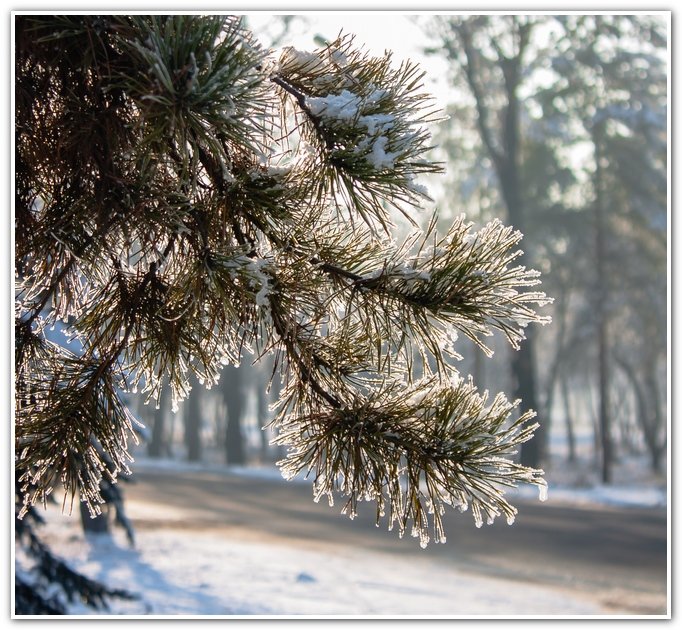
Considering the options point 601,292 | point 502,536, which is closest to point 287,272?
point 502,536

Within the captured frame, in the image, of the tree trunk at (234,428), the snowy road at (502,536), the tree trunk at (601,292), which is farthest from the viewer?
the tree trunk at (234,428)

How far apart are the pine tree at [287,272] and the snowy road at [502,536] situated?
5.45 metres

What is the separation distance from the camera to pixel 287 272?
2.26 m

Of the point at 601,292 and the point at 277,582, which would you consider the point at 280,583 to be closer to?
the point at 277,582

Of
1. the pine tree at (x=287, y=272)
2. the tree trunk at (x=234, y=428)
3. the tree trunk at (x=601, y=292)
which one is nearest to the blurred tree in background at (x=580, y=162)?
the tree trunk at (x=601, y=292)

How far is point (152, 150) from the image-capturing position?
204 cm

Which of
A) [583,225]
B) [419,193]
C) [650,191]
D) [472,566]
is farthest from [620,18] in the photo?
[419,193]

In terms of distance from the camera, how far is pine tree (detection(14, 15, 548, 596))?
2148 mm

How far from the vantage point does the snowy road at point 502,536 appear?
324 inches

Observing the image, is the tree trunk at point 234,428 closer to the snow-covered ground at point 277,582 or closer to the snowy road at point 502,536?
the snowy road at point 502,536

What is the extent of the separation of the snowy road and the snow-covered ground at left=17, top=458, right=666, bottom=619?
389mm

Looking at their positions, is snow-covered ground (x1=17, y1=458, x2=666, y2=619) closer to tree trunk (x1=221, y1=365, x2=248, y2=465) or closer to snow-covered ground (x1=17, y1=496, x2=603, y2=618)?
snow-covered ground (x1=17, y1=496, x2=603, y2=618)

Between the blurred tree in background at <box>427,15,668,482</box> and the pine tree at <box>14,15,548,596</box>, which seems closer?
the pine tree at <box>14,15,548,596</box>

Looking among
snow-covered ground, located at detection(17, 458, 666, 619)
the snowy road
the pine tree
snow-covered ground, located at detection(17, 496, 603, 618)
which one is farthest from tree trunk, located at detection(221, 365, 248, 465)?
the pine tree
